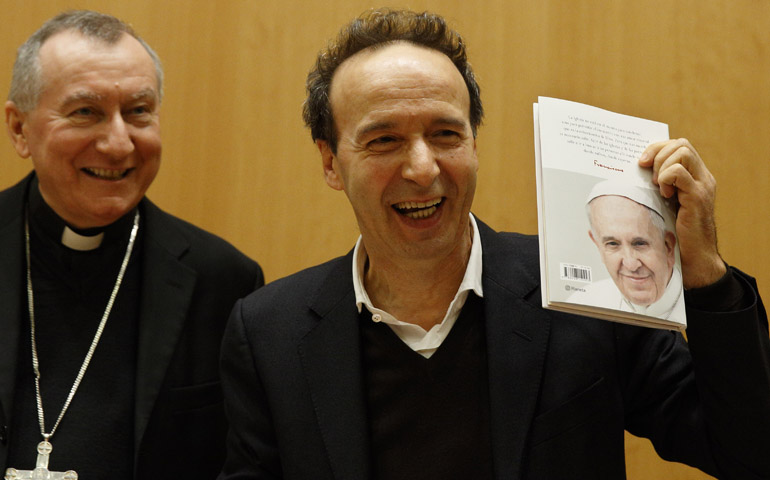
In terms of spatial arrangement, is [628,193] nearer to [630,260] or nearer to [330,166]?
[630,260]

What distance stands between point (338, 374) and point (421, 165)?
0.54 metres

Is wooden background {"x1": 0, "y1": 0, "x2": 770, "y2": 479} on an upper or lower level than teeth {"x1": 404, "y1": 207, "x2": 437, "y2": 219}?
upper

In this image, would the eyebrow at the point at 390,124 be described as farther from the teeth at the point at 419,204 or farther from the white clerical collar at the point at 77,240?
the white clerical collar at the point at 77,240

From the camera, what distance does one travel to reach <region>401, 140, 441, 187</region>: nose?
1942mm

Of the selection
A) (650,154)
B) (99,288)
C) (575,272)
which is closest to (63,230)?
(99,288)

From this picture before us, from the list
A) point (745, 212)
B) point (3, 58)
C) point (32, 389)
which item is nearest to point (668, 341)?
point (745, 212)

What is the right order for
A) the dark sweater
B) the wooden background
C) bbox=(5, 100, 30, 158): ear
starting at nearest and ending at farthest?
the dark sweater
bbox=(5, 100, 30, 158): ear
the wooden background

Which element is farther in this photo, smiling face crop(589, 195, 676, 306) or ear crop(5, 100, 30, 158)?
ear crop(5, 100, 30, 158)

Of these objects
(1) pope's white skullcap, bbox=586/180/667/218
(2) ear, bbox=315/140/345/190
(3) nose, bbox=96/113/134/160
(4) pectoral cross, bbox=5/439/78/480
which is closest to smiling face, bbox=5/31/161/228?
(3) nose, bbox=96/113/134/160

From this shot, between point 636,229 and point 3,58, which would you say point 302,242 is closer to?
point 3,58

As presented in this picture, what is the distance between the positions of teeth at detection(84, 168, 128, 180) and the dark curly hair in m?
0.67

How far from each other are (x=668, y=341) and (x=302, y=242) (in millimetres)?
1497

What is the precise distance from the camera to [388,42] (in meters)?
2.17

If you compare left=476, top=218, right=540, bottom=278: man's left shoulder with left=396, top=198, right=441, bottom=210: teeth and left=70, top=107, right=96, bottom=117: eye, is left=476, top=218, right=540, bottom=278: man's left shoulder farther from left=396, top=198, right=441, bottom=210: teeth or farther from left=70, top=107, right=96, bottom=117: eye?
left=70, top=107, right=96, bottom=117: eye
